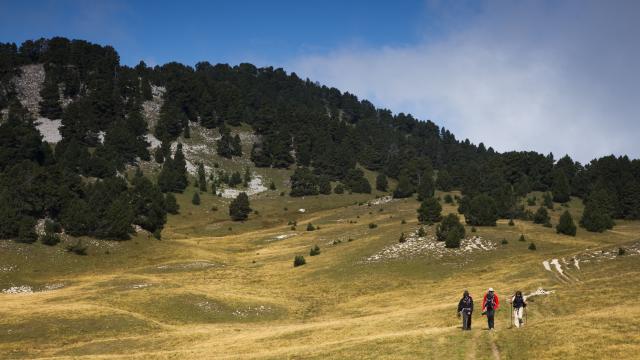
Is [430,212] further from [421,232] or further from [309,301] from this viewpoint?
[309,301]

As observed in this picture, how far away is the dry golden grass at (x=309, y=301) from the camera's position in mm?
33719

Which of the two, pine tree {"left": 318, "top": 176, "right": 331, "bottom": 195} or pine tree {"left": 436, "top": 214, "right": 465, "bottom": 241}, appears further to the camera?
pine tree {"left": 318, "top": 176, "right": 331, "bottom": 195}

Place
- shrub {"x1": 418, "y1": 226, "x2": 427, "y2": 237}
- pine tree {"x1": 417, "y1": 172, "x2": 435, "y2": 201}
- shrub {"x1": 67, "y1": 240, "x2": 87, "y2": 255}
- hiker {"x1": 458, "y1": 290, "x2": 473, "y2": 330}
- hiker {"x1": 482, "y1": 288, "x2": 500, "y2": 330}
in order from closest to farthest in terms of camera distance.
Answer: hiker {"x1": 482, "y1": 288, "x2": 500, "y2": 330} < hiker {"x1": 458, "y1": 290, "x2": 473, "y2": 330} < shrub {"x1": 418, "y1": 226, "x2": 427, "y2": 237} < shrub {"x1": 67, "y1": 240, "x2": 87, "y2": 255} < pine tree {"x1": 417, "y1": 172, "x2": 435, "y2": 201}

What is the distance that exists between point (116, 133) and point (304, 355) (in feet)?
559

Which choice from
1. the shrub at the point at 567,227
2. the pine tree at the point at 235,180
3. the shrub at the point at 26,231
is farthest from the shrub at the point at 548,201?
the shrub at the point at 26,231

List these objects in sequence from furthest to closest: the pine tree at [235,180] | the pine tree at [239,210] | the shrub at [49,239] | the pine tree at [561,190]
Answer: the pine tree at [235,180] < the pine tree at [561,190] < the pine tree at [239,210] < the shrub at [49,239]

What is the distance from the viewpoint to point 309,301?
65.1 m

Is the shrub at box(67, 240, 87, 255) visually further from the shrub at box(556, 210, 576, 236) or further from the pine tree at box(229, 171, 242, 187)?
the pine tree at box(229, 171, 242, 187)

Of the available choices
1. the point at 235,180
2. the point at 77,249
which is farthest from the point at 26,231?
the point at 235,180

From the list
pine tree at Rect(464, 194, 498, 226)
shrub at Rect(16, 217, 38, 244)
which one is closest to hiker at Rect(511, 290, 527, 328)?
pine tree at Rect(464, 194, 498, 226)

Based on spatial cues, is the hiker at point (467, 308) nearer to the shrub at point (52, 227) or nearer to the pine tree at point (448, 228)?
the pine tree at point (448, 228)

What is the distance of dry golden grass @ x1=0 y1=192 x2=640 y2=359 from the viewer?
33.7 meters

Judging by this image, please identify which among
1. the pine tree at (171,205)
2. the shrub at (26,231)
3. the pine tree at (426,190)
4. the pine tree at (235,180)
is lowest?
the shrub at (26,231)

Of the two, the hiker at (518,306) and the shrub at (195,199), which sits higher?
the shrub at (195,199)
